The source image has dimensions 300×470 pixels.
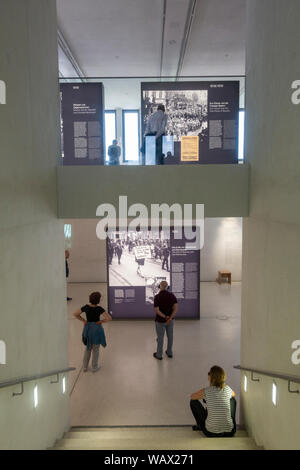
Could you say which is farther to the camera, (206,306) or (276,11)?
(206,306)

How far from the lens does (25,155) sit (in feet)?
12.5

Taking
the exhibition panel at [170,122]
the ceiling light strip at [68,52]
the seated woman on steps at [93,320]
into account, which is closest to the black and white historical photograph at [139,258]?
the seated woman on steps at [93,320]

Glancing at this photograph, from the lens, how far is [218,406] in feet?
15.2

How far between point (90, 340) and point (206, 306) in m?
5.35

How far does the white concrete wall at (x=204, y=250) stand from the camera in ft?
47.1

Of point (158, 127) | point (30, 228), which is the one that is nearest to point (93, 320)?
point (30, 228)

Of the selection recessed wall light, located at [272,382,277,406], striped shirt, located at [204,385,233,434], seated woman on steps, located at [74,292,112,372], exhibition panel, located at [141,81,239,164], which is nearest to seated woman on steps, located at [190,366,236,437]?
striped shirt, located at [204,385,233,434]

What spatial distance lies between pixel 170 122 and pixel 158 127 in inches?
10.5

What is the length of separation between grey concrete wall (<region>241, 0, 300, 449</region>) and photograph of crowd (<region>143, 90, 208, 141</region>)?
1.24 m

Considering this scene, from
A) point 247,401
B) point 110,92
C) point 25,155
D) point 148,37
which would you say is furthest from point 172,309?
point 110,92

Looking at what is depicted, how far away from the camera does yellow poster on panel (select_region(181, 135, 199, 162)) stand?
636cm

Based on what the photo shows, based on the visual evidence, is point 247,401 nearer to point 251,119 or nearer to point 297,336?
point 297,336

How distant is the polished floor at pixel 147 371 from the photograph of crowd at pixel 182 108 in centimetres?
454

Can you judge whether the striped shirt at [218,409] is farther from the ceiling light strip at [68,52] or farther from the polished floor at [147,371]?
the ceiling light strip at [68,52]
